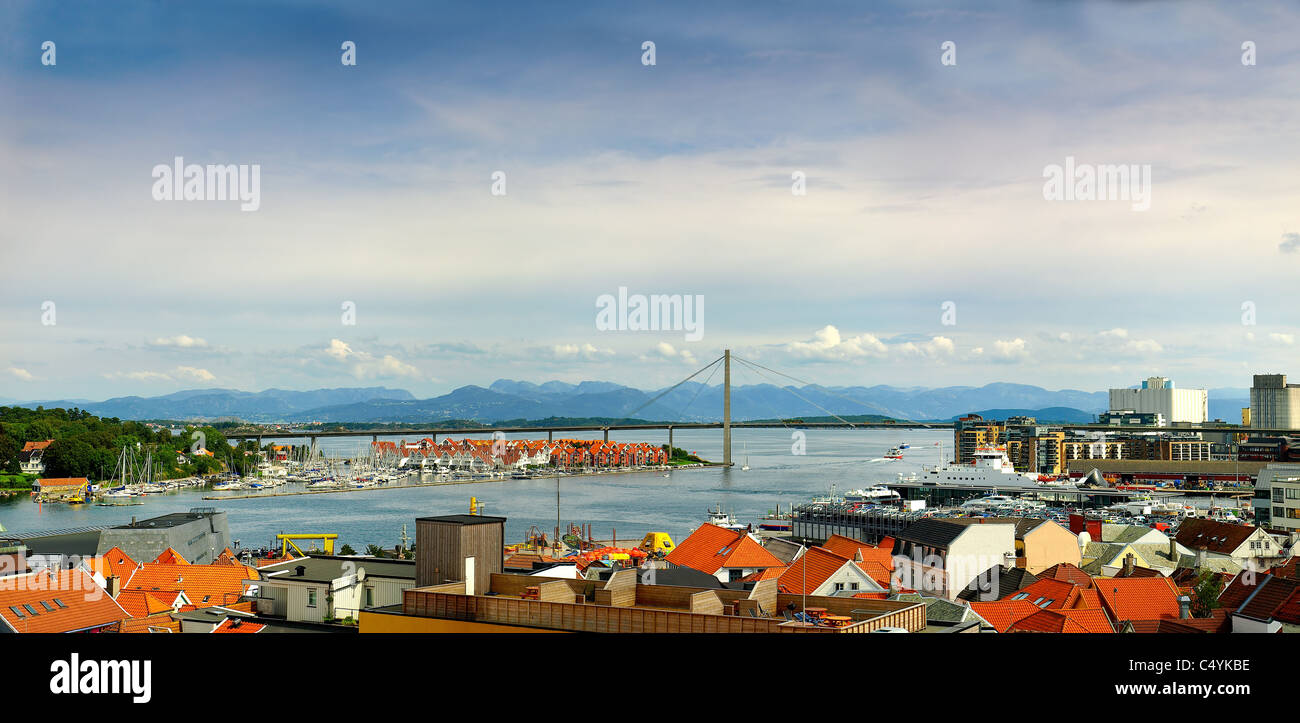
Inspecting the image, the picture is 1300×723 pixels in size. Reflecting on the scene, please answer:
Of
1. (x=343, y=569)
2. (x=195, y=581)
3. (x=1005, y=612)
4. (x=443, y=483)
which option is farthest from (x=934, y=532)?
(x=443, y=483)

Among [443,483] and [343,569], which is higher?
[343,569]

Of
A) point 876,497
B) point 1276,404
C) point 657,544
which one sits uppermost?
point 1276,404

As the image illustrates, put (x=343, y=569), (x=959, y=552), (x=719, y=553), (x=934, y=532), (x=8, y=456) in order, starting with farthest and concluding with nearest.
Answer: (x=8, y=456) < (x=934, y=532) < (x=959, y=552) < (x=719, y=553) < (x=343, y=569)

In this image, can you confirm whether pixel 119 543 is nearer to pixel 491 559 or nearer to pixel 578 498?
pixel 491 559

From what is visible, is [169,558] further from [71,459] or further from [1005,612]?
[71,459]

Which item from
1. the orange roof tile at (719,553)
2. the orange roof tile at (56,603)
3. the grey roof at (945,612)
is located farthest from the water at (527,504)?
the grey roof at (945,612)
